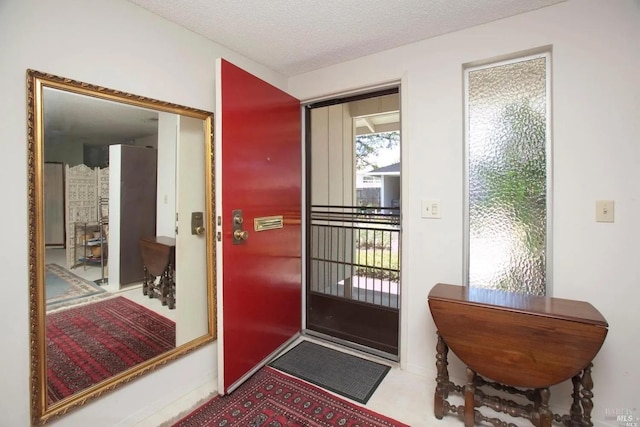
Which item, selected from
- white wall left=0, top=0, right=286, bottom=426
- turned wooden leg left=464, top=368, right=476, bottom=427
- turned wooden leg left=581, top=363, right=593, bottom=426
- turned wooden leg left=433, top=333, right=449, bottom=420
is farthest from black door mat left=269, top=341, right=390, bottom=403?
turned wooden leg left=581, top=363, right=593, bottom=426

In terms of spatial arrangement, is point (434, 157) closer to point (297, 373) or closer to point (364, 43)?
point (364, 43)

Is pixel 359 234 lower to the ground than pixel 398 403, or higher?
higher

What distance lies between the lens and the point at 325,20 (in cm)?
171

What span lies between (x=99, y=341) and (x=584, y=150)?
276 centimetres

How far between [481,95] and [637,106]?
28.4 inches

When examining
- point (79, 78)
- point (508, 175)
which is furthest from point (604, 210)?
point (79, 78)

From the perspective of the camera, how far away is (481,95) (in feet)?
6.12

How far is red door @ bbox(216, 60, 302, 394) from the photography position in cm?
179

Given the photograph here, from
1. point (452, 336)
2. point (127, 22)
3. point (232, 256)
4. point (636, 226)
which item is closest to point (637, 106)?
point (636, 226)

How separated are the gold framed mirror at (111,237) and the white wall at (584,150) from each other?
1578 mm

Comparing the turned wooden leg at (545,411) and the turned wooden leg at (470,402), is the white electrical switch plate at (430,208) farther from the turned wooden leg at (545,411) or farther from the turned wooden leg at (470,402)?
the turned wooden leg at (545,411)

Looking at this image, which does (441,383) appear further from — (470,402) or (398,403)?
(398,403)

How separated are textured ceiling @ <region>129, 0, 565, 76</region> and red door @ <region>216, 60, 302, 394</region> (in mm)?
256

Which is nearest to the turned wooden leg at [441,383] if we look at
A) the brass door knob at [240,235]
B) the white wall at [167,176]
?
the brass door knob at [240,235]
